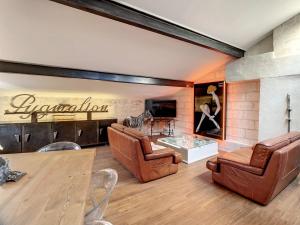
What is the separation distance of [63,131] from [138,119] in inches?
93.3

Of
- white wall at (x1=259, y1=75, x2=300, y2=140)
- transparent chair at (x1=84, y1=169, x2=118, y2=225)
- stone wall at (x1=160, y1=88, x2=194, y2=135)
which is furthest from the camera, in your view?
stone wall at (x1=160, y1=88, x2=194, y2=135)

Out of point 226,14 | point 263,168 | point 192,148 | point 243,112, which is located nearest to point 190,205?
point 263,168

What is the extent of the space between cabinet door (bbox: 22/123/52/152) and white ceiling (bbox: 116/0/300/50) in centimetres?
362

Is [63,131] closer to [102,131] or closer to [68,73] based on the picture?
[102,131]

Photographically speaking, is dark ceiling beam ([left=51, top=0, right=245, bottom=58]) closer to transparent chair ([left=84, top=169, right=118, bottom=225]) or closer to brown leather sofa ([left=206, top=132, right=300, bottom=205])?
transparent chair ([left=84, top=169, right=118, bottom=225])

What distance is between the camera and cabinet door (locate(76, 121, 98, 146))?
4.58 m

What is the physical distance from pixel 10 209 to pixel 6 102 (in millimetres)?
4399

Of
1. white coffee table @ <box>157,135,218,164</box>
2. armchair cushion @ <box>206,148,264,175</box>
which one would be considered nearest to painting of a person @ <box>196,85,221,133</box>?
white coffee table @ <box>157,135,218,164</box>

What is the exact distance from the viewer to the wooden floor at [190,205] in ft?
6.07

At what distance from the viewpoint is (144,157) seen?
8.64 feet

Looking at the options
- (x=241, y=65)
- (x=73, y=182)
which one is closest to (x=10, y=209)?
(x=73, y=182)

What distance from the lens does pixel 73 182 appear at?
3.83 feet

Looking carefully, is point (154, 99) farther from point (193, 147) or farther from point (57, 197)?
point (57, 197)

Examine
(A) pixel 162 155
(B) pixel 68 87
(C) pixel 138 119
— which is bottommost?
(A) pixel 162 155
